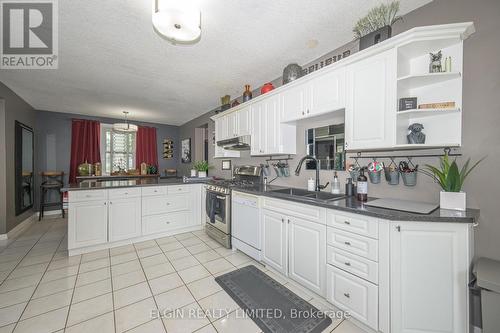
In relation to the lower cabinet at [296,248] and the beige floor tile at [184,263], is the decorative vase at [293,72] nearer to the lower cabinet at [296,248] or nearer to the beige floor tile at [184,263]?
the lower cabinet at [296,248]

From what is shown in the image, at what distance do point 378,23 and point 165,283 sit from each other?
3.28 m

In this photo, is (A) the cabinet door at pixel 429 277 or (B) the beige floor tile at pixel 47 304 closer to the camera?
(A) the cabinet door at pixel 429 277

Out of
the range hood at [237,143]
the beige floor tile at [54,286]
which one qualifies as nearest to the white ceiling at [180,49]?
the range hood at [237,143]

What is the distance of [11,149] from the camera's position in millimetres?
3574

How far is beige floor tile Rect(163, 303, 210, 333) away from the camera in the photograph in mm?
1550

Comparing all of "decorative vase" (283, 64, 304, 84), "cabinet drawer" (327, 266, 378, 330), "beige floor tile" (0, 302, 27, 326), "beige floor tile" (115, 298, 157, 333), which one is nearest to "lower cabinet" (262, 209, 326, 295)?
"cabinet drawer" (327, 266, 378, 330)

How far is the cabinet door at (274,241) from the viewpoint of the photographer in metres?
2.14

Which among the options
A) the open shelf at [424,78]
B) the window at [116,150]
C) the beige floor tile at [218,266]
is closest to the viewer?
the open shelf at [424,78]

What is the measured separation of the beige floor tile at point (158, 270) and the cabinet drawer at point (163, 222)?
3.21ft

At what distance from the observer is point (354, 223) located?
1542mm

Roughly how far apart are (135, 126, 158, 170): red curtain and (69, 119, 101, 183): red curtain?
38.8 inches

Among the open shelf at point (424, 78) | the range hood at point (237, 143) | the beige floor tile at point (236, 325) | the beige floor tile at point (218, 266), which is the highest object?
→ the open shelf at point (424, 78)

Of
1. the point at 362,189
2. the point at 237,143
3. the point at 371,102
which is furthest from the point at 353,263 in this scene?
the point at 237,143

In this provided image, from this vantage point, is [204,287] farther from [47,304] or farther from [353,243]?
[353,243]
